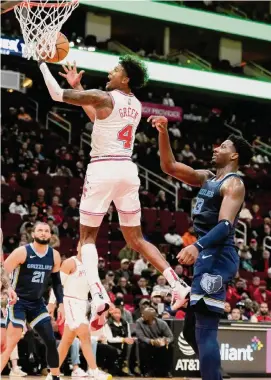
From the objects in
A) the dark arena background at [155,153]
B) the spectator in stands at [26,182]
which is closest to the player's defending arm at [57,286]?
the dark arena background at [155,153]

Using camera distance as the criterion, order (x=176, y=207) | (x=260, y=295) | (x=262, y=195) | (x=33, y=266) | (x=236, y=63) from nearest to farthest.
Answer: (x=33, y=266) → (x=260, y=295) → (x=176, y=207) → (x=262, y=195) → (x=236, y=63)

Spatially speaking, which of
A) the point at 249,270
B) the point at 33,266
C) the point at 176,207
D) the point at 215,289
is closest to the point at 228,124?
the point at 176,207

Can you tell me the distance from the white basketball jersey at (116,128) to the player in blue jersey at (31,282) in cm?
256

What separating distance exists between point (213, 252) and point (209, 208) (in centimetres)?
40

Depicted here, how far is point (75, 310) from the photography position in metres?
10.9

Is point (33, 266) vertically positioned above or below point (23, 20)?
below

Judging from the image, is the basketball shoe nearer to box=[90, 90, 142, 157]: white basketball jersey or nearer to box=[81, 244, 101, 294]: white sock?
box=[81, 244, 101, 294]: white sock

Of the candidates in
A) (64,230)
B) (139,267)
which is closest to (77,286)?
(139,267)

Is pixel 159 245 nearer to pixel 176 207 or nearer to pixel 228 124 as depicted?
pixel 176 207

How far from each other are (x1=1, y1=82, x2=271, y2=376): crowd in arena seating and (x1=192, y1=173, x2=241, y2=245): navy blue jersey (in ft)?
21.8

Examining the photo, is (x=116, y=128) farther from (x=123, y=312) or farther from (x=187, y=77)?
(x=187, y=77)

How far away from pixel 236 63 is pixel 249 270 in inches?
514

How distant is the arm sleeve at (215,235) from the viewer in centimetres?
642

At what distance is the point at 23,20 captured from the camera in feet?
26.8
